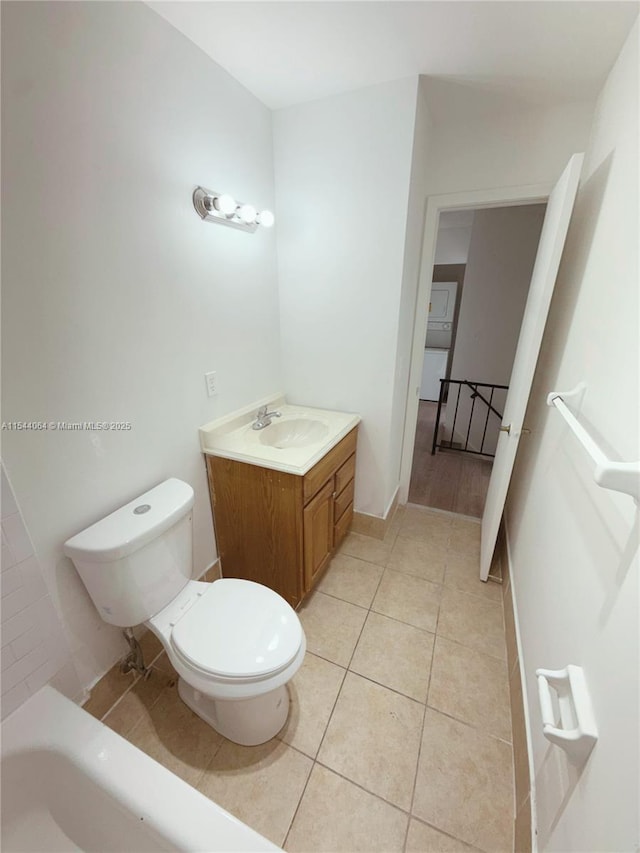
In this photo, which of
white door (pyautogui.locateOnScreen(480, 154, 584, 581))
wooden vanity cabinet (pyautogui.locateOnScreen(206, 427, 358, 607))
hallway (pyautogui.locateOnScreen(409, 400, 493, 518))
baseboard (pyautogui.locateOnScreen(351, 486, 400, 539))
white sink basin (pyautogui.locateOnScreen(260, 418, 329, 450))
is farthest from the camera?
hallway (pyautogui.locateOnScreen(409, 400, 493, 518))

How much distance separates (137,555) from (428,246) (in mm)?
2096

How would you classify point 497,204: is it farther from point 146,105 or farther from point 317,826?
point 317,826

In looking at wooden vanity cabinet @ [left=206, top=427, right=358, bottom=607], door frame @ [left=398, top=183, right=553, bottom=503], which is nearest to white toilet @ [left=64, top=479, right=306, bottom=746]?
wooden vanity cabinet @ [left=206, top=427, right=358, bottom=607]

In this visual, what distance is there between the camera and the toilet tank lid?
3.34 feet

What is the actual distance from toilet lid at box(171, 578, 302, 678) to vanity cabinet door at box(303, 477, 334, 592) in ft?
1.13

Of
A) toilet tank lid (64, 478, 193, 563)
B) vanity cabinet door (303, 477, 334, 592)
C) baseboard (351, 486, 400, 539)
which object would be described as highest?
toilet tank lid (64, 478, 193, 563)

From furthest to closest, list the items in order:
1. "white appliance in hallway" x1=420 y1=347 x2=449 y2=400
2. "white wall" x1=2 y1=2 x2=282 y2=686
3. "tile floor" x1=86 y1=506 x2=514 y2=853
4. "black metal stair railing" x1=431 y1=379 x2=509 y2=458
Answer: "white appliance in hallway" x1=420 y1=347 x2=449 y2=400 < "black metal stair railing" x1=431 y1=379 x2=509 y2=458 < "tile floor" x1=86 y1=506 x2=514 y2=853 < "white wall" x1=2 y1=2 x2=282 y2=686

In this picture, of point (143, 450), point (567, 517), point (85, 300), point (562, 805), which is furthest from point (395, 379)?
point (562, 805)

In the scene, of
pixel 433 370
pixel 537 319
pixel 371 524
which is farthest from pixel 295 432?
pixel 433 370

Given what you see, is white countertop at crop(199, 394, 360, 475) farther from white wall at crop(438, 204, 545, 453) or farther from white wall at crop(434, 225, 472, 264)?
white wall at crop(434, 225, 472, 264)

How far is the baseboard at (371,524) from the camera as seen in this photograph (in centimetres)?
215

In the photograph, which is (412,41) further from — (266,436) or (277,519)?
(277,519)

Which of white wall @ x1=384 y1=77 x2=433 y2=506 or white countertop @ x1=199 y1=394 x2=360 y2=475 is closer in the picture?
white countertop @ x1=199 y1=394 x2=360 y2=475

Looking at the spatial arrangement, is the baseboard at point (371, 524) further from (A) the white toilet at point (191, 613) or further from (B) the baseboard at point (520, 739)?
(A) the white toilet at point (191, 613)
